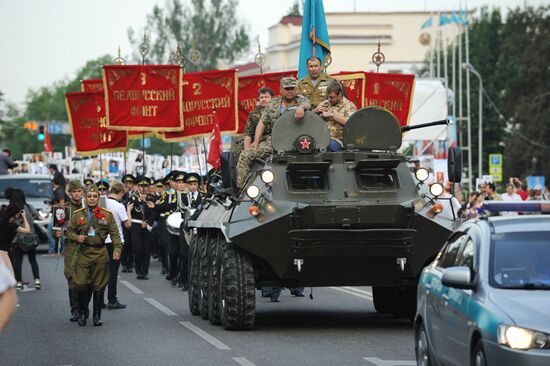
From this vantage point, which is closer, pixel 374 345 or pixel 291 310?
pixel 374 345

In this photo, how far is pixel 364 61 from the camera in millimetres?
135125

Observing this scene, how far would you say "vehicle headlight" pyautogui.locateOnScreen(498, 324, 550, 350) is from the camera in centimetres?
920

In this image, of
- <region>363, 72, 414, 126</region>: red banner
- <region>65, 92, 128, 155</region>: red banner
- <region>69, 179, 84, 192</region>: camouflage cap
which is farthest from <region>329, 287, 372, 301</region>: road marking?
<region>65, 92, 128, 155</region>: red banner

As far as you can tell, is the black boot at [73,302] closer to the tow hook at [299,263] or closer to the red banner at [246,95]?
the tow hook at [299,263]

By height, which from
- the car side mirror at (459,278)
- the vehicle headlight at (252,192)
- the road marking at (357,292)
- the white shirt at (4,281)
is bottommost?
the road marking at (357,292)

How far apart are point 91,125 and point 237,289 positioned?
19.8m

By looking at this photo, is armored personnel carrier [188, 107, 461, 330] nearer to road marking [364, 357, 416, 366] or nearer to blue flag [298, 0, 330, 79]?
road marking [364, 357, 416, 366]

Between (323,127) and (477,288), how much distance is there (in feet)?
24.8

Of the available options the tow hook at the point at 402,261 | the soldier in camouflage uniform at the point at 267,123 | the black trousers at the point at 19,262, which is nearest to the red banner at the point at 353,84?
the soldier in camouflage uniform at the point at 267,123

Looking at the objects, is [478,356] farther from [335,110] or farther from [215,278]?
[335,110]

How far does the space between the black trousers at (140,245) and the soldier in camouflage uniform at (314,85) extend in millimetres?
10193

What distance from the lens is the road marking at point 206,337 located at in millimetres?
15367

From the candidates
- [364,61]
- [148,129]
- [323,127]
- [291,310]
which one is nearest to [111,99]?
[148,129]

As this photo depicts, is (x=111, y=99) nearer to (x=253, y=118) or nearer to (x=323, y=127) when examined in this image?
(x=253, y=118)
